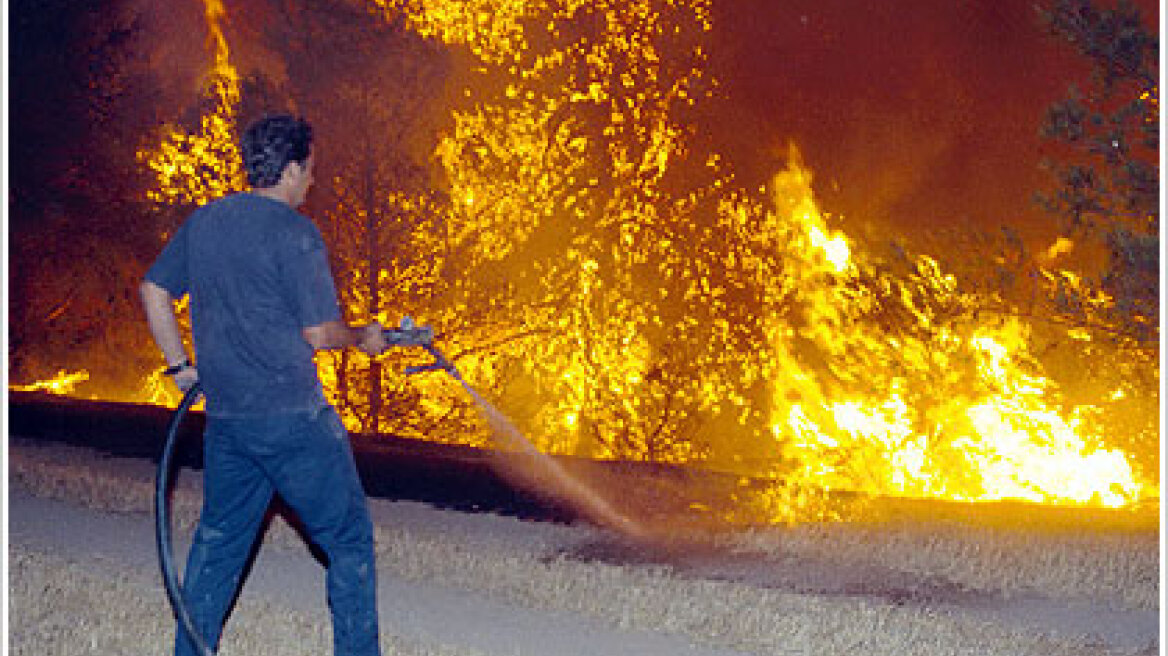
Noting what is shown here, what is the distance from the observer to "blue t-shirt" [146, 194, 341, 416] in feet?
14.2

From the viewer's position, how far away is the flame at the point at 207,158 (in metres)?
19.0

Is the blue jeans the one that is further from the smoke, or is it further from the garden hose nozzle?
the smoke

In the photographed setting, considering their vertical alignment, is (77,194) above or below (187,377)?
above

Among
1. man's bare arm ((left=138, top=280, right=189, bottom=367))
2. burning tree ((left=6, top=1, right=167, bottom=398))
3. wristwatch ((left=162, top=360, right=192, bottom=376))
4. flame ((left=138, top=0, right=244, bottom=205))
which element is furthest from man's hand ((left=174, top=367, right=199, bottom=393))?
burning tree ((left=6, top=1, right=167, bottom=398))

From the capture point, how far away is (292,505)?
464cm

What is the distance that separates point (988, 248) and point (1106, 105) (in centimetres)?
183

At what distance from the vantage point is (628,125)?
90.0 feet

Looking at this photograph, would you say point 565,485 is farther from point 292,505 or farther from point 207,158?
point 207,158

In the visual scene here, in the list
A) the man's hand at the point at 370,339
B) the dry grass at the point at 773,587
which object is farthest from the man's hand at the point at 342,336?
the dry grass at the point at 773,587

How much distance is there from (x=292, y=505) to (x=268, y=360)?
499 mm

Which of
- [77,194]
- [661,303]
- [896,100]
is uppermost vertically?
[896,100]

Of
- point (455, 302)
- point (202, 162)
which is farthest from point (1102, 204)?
point (202, 162)

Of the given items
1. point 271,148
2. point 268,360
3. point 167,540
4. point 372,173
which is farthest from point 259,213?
point 372,173

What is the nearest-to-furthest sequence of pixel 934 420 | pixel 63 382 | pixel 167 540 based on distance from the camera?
pixel 167 540 → pixel 934 420 → pixel 63 382
